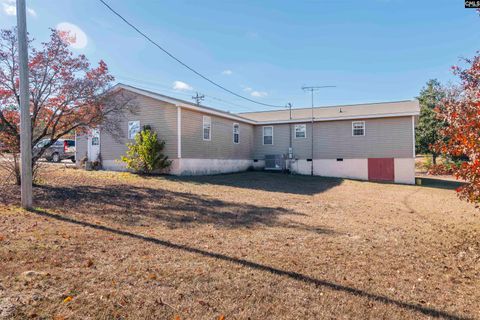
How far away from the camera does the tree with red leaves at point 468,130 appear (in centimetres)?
507

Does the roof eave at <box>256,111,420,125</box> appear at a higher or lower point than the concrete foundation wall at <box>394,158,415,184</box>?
higher

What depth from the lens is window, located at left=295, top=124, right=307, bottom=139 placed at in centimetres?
2144

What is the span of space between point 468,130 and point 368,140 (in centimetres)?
1502

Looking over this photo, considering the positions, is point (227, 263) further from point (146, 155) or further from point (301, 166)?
point (301, 166)

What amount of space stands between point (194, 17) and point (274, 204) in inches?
325

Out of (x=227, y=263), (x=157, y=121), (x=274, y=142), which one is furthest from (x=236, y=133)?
(x=227, y=263)

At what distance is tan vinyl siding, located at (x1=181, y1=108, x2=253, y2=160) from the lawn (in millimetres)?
8005

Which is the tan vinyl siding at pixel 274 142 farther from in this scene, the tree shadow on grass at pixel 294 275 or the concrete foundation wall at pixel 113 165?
the tree shadow on grass at pixel 294 275

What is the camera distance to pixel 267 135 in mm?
22781

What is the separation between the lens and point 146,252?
4418 millimetres

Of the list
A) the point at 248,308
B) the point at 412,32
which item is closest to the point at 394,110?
the point at 412,32

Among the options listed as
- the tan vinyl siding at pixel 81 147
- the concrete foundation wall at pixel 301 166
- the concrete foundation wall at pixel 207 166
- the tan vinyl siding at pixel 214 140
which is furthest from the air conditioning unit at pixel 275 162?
the tan vinyl siding at pixel 81 147

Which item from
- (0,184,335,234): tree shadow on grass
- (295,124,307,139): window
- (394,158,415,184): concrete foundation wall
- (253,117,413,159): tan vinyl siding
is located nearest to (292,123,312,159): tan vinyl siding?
(253,117,413,159): tan vinyl siding

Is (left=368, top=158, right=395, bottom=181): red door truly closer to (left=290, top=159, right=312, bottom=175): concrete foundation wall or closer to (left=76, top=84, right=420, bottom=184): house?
(left=76, top=84, right=420, bottom=184): house
